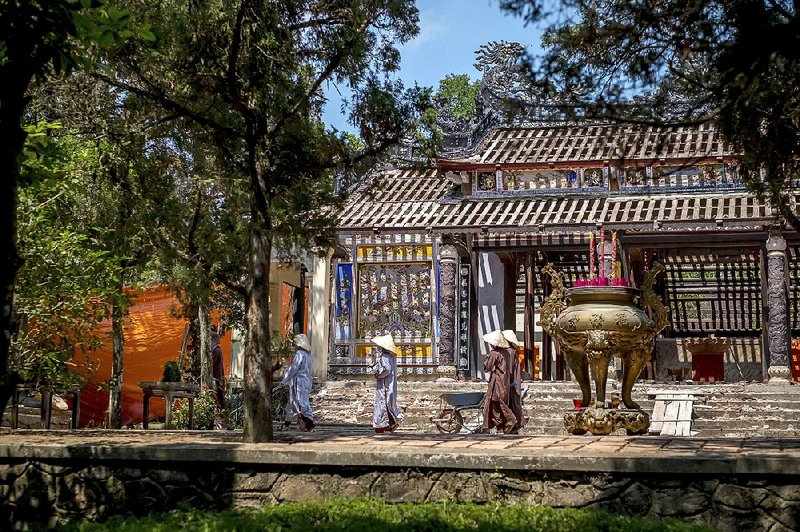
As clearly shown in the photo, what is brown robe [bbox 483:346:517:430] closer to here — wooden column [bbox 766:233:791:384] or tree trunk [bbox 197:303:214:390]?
tree trunk [bbox 197:303:214:390]

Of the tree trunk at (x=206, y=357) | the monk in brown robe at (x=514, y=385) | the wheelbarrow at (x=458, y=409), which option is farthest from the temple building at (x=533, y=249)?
the monk in brown robe at (x=514, y=385)

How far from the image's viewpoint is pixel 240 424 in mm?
15312

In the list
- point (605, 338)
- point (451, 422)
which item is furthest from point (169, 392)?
point (605, 338)

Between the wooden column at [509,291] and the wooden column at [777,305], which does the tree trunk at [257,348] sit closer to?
the wooden column at [777,305]

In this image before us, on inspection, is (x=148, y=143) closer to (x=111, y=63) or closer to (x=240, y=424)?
(x=111, y=63)

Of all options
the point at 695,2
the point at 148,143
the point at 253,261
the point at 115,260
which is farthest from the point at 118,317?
the point at 695,2

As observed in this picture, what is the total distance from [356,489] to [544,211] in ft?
35.9

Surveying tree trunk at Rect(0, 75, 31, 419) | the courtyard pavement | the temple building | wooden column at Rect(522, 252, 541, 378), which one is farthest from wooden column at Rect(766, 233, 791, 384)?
tree trunk at Rect(0, 75, 31, 419)

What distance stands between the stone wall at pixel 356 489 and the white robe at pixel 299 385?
5.32 metres

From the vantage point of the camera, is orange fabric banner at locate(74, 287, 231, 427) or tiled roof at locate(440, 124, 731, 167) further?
tiled roof at locate(440, 124, 731, 167)

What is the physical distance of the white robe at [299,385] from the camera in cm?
1285

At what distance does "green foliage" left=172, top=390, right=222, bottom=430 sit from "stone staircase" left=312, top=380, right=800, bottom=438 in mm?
1683

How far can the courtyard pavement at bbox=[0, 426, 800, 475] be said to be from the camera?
637 centimetres

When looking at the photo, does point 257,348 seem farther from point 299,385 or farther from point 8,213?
point 299,385
